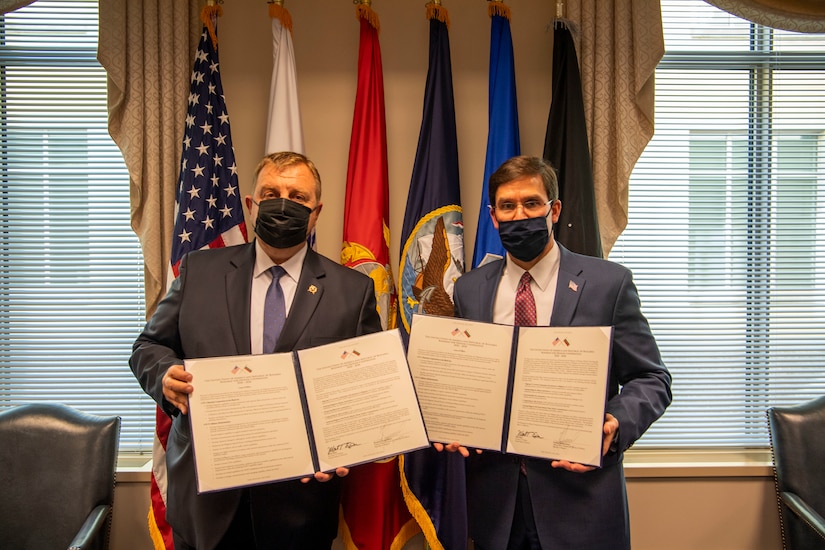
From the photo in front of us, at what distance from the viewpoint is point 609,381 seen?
1617mm

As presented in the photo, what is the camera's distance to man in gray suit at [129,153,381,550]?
174 centimetres

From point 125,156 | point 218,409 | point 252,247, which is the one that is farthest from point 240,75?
point 218,409

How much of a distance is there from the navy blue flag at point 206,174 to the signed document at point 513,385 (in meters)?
1.33

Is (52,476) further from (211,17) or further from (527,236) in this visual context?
(527,236)

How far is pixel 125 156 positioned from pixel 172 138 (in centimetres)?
24

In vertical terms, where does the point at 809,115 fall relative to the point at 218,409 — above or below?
above

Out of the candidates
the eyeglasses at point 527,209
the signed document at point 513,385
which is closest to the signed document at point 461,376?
the signed document at point 513,385

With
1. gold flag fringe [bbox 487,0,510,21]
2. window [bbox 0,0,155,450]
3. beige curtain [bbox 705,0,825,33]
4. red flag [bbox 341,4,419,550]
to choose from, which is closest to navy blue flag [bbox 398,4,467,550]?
red flag [bbox 341,4,419,550]

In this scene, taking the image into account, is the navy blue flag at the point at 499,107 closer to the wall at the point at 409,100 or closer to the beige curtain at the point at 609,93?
the wall at the point at 409,100

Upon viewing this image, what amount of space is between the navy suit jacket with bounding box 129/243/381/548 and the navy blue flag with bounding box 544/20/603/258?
1.12 metres

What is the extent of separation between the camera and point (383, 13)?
289 centimetres

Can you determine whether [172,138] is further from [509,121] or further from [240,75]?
[509,121]

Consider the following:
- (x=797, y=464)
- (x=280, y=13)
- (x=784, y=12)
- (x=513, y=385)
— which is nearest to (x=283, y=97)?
(x=280, y=13)

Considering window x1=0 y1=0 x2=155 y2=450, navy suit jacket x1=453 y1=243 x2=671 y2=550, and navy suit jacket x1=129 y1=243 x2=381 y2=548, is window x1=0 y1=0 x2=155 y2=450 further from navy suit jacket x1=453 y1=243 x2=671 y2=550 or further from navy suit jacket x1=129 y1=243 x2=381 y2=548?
navy suit jacket x1=453 y1=243 x2=671 y2=550
